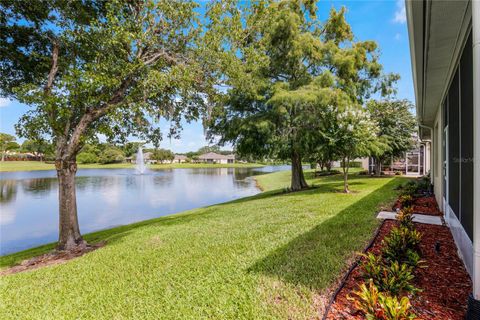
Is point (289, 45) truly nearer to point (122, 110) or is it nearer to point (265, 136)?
point (265, 136)

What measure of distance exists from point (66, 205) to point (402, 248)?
22.8ft

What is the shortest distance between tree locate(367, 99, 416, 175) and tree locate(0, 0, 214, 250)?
1522 centimetres

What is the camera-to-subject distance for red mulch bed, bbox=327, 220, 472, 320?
2.46m

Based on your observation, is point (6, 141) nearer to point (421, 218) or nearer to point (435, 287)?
point (421, 218)

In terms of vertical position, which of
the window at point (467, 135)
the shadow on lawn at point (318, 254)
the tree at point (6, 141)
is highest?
the tree at point (6, 141)

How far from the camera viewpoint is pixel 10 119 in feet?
20.2

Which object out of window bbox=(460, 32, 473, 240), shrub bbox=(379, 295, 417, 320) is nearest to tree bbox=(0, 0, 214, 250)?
window bbox=(460, 32, 473, 240)

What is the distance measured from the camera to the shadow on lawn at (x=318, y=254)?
3275 mm

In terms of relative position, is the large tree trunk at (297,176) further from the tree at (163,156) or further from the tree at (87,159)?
the tree at (163,156)

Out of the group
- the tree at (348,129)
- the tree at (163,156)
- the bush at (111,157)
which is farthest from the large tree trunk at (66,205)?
the tree at (163,156)

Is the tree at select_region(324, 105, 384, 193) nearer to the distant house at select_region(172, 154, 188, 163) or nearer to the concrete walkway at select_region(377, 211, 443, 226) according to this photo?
the concrete walkway at select_region(377, 211, 443, 226)

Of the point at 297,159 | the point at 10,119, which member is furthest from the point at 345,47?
the point at 10,119

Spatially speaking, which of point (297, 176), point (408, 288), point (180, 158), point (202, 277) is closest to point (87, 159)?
point (180, 158)

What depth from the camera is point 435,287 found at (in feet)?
9.46
